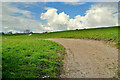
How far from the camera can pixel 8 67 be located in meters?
6.98

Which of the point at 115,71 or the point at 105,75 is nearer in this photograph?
the point at 105,75

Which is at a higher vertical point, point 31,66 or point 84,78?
point 31,66

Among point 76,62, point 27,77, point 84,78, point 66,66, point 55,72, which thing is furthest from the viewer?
point 76,62

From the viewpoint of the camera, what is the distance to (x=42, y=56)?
31.5 feet

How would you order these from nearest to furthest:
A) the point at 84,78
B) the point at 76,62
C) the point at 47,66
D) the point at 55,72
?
the point at 84,78 < the point at 55,72 < the point at 47,66 < the point at 76,62

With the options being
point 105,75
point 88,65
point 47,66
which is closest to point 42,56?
point 47,66

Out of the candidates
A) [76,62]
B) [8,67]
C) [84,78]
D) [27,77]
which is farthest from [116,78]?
[8,67]

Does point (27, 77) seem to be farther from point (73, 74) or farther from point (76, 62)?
point (76, 62)

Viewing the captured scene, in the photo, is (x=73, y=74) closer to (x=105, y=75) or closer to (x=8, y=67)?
(x=105, y=75)

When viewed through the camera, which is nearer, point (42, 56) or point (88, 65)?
point (88, 65)

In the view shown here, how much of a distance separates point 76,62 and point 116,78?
346 centimetres

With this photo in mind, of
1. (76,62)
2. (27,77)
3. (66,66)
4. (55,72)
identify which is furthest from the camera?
(76,62)

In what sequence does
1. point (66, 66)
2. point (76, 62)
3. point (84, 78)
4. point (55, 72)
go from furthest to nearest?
point (76, 62), point (66, 66), point (55, 72), point (84, 78)

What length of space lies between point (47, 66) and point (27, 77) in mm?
1983
